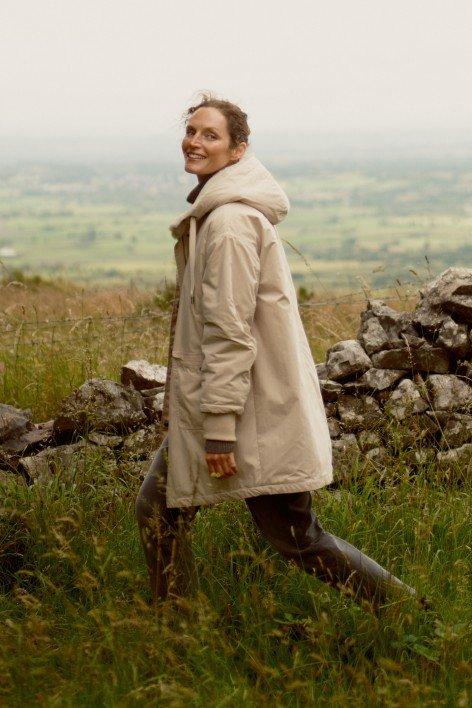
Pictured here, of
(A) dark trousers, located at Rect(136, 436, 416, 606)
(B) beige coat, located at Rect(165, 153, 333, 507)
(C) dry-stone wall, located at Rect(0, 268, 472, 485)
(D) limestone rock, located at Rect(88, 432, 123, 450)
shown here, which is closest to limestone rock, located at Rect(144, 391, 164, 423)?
(C) dry-stone wall, located at Rect(0, 268, 472, 485)

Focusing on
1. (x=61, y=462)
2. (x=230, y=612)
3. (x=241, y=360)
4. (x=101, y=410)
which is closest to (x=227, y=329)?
(x=241, y=360)

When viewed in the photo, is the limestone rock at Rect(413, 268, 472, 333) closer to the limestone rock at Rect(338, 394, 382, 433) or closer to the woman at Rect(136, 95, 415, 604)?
the limestone rock at Rect(338, 394, 382, 433)

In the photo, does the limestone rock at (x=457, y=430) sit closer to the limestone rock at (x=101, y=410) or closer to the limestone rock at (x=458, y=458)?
the limestone rock at (x=458, y=458)

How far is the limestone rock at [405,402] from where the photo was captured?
215 inches

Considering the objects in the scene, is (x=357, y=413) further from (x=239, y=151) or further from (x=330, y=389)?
(x=239, y=151)

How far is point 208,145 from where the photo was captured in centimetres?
370

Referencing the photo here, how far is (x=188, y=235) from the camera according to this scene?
371 centimetres

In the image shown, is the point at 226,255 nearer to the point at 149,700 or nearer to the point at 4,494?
the point at 149,700

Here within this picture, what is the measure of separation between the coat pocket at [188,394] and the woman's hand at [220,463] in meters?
0.15

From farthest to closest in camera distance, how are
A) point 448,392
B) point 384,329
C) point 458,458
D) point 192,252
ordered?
point 384,329 < point 448,392 < point 458,458 < point 192,252

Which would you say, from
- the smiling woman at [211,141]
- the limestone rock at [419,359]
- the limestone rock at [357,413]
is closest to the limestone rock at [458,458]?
the limestone rock at [357,413]

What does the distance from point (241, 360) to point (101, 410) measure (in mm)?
2229

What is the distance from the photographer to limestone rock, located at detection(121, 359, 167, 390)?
5.94m

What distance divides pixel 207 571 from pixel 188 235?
1449 mm
